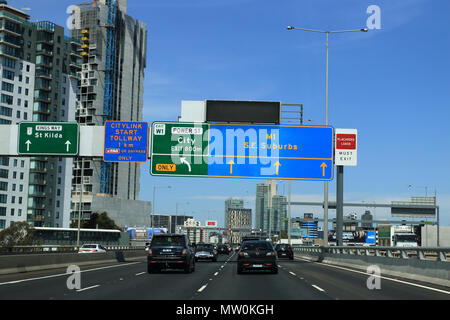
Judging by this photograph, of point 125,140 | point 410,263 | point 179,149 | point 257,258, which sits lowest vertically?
point 257,258

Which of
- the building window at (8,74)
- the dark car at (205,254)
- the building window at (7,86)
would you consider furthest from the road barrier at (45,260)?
Result: the building window at (8,74)

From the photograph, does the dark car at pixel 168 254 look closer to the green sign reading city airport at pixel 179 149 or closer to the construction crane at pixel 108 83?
the green sign reading city airport at pixel 179 149

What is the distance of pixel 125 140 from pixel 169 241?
1130 centimetres

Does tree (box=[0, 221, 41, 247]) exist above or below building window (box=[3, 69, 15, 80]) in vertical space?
below

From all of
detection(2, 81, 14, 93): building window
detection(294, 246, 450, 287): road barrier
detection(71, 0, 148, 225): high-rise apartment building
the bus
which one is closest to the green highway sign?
detection(294, 246, 450, 287): road barrier

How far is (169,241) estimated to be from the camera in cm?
2814

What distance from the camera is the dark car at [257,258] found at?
91.0ft

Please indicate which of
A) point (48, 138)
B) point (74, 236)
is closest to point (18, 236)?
point (74, 236)

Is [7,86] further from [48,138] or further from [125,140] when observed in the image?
[125,140]

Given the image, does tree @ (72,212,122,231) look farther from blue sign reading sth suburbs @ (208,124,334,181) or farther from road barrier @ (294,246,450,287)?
blue sign reading sth suburbs @ (208,124,334,181)

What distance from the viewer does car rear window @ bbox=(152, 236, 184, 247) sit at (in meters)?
28.0

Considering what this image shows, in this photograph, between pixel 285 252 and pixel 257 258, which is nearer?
pixel 257 258

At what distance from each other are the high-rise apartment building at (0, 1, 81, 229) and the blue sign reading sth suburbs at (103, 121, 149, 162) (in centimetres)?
9467

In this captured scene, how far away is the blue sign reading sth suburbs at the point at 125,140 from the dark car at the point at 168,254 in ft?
32.8
